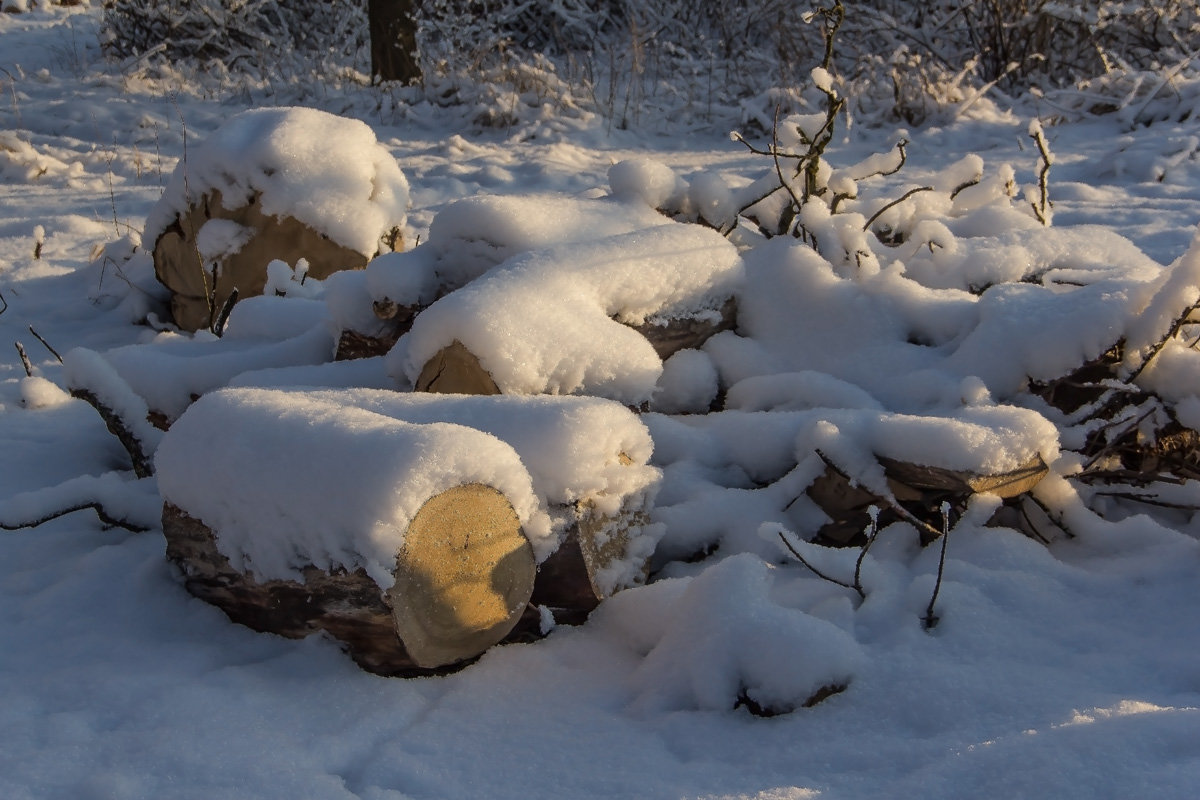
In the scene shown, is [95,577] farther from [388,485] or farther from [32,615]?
[388,485]

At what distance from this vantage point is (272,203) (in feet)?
12.0

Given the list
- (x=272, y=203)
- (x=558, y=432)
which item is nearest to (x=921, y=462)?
(x=558, y=432)

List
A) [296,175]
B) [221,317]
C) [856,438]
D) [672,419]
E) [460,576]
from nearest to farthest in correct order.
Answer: [460,576] < [856,438] < [672,419] < [221,317] < [296,175]

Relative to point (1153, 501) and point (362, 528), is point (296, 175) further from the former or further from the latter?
point (1153, 501)

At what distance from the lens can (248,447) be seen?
71.1 inches

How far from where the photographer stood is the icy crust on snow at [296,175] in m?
3.63

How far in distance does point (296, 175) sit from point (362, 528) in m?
2.36

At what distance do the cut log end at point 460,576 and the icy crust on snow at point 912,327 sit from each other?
1.13 meters

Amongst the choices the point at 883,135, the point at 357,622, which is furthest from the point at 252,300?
the point at 883,135

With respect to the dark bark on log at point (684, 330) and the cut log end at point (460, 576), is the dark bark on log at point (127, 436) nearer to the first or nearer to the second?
the cut log end at point (460, 576)

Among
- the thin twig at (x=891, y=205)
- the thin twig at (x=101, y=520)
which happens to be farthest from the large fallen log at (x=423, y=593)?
the thin twig at (x=891, y=205)

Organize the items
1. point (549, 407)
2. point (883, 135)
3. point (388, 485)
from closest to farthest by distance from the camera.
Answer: point (388, 485) → point (549, 407) → point (883, 135)

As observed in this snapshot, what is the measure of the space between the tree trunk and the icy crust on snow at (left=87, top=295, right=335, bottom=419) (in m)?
5.35

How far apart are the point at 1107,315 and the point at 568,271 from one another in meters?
1.33
